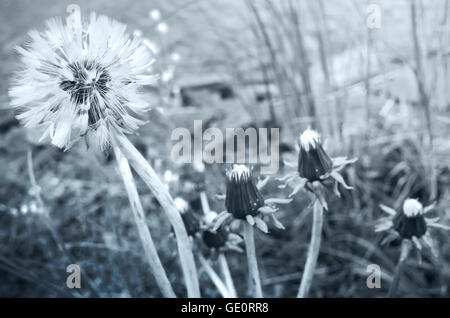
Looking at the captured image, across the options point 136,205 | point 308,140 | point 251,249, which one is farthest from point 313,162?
point 136,205

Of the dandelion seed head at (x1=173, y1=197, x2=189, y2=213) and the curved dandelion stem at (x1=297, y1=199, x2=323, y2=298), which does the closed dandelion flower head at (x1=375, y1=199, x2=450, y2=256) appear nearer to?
the curved dandelion stem at (x1=297, y1=199, x2=323, y2=298)

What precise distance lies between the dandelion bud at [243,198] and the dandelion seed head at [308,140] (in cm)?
11

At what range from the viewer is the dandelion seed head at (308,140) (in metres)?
0.82

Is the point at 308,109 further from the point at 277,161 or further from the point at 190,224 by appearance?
the point at 190,224

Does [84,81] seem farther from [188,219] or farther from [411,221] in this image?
[411,221]

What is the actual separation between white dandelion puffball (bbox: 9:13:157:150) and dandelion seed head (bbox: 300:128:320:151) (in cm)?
27

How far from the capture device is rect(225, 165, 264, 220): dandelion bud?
78 cm

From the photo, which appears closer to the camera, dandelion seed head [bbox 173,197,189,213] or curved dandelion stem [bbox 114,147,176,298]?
curved dandelion stem [bbox 114,147,176,298]

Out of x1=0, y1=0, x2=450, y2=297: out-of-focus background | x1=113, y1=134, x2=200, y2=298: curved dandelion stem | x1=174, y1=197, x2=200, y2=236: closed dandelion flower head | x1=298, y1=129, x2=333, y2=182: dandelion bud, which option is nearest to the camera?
x1=113, y1=134, x2=200, y2=298: curved dandelion stem

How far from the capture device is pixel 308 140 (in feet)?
2.77

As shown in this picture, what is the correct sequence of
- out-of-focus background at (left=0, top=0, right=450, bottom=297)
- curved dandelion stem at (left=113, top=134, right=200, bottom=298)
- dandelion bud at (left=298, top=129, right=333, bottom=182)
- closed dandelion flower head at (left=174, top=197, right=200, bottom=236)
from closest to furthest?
curved dandelion stem at (left=113, top=134, right=200, bottom=298) → dandelion bud at (left=298, top=129, right=333, bottom=182) → closed dandelion flower head at (left=174, top=197, right=200, bottom=236) → out-of-focus background at (left=0, top=0, right=450, bottom=297)

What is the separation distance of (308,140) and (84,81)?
1.24ft

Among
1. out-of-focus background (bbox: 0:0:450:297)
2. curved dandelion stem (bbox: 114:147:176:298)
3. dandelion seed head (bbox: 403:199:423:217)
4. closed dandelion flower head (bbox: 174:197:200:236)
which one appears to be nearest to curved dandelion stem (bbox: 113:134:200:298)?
curved dandelion stem (bbox: 114:147:176:298)

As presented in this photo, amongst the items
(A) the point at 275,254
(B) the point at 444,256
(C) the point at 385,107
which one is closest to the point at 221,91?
(C) the point at 385,107
